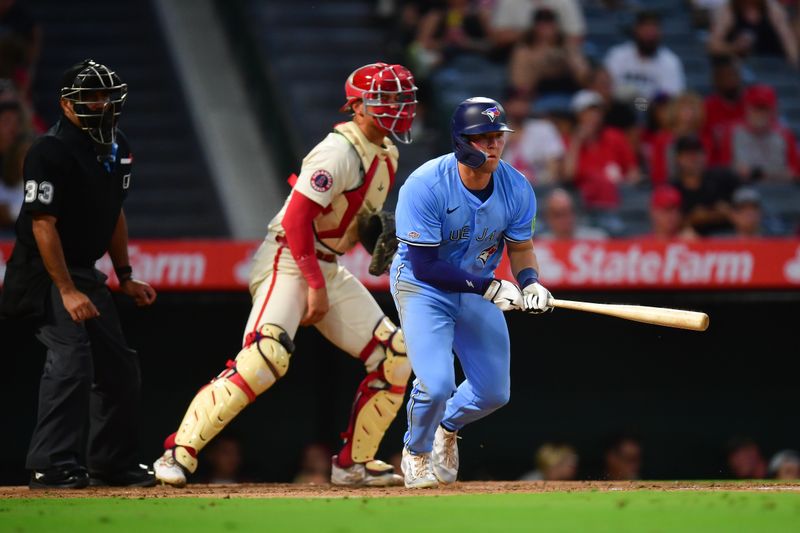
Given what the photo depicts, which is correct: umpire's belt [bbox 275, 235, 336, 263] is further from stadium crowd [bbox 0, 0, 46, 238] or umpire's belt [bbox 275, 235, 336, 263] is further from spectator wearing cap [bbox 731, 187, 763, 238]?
spectator wearing cap [bbox 731, 187, 763, 238]

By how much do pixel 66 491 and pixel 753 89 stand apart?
7.61 m

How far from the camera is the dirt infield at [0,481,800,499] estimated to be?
220 inches

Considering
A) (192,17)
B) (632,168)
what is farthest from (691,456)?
(192,17)

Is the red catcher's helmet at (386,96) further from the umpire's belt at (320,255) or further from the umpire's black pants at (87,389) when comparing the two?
the umpire's black pants at (87,389)

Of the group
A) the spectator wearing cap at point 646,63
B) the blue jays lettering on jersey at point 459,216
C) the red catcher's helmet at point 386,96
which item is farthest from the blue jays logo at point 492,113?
the spectator wearing cap at point 646,63

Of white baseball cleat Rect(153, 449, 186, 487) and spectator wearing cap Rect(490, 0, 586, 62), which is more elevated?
spectator wearing cap Rect(490, 0, 586, 62)

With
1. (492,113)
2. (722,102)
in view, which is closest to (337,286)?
(492,113)

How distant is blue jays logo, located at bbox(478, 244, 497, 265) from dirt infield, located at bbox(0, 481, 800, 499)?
3.30 feet

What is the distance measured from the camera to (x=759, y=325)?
32.0 feet

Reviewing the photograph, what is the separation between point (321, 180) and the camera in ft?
19.6

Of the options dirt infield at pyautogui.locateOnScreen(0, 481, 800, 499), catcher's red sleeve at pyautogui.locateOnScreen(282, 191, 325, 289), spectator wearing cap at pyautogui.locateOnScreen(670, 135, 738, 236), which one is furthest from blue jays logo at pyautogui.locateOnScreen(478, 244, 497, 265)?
spectator wearing cap at pyautogui.locateOnScreen(670, 135, 738, 236)

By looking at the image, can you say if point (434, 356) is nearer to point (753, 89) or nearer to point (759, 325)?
point (759, 325)

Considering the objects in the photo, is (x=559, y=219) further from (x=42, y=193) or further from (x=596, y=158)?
(x=42, y=193)

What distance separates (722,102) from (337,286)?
5972 mm
